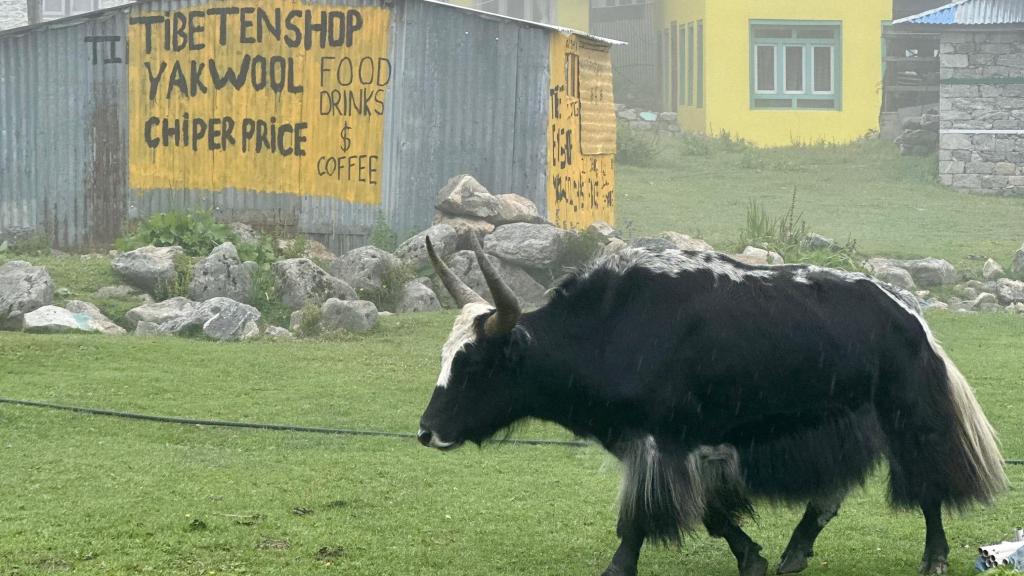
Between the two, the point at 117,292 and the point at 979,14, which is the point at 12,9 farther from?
the point at 979,14

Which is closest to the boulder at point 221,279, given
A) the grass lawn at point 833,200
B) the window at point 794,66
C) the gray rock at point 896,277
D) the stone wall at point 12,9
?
the grass lawn at point 833,200

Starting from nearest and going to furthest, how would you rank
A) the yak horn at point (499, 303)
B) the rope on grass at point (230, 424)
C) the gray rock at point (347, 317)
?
the yak horn at point (499, 303)
the rope on grass at point (230, 424)
the gray rock at point (347, 317)

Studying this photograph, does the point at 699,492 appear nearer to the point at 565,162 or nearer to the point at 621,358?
the point at 621,358

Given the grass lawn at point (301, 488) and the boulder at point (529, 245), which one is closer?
the grass lawn at point (301, 488)

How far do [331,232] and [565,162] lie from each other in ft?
8.54

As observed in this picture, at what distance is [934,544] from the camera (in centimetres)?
596

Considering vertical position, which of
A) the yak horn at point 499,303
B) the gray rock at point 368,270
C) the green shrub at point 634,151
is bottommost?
the gray rock at point 368,270

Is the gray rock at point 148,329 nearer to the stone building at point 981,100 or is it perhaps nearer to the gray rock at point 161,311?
the gray rock at point 161,311

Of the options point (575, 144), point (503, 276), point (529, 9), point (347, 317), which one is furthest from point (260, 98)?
point (529, 9)

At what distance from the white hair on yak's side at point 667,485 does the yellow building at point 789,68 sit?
72.8 ft

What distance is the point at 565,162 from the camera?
51.7ft

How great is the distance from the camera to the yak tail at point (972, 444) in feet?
19.6

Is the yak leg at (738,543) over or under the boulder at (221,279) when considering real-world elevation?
under

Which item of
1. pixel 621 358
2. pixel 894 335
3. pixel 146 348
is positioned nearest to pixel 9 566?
pixel 621 358
